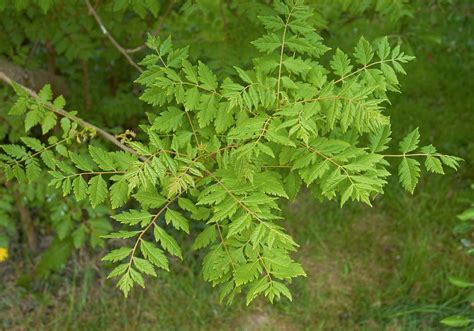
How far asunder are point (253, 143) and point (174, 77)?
36 cm

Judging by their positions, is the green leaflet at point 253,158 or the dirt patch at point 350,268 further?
the dirt patch at point 350,268

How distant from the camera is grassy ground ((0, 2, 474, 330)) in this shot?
3197 mm

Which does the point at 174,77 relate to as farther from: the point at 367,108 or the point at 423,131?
the point at 423,131

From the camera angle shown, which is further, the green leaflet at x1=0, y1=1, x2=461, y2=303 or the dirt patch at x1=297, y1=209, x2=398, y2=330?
the dirt patch at x1=297, y1=209, x2=398, y2=330

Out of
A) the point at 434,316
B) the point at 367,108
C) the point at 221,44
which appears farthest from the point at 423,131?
the point at 367,108

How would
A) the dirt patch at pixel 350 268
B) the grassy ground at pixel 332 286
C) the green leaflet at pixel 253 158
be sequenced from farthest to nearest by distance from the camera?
the dirt patch at pixel 350 268
the grassy ground at pixel 332 286
the green leaflet at pixel 253 158

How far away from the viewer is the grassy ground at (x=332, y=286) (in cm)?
320

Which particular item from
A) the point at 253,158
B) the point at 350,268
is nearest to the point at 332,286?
the point at 350,268

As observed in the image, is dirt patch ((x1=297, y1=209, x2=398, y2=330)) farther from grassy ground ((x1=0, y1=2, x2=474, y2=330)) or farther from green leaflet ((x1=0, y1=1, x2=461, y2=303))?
green leaflet ((x1=0, y1=1, x2=461, y2=303))

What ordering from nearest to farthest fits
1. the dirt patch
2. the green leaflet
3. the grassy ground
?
1. the green leaflet
2. the grassy ground
3. the dirt patch

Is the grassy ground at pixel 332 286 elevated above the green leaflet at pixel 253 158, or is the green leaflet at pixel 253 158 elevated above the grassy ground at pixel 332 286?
the green leaflet at pixel 253 158

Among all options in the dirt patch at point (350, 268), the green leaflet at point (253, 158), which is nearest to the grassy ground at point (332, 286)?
the dirt patch at point (350, 268)

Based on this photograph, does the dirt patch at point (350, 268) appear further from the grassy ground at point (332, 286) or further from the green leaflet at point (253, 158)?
the green leaflet at point (253, 158)

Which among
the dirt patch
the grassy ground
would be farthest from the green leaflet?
the dirt patch
